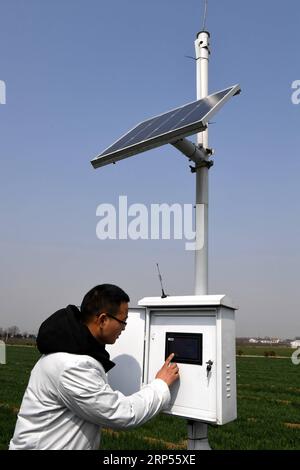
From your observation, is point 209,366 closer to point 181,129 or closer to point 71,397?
point 71,397

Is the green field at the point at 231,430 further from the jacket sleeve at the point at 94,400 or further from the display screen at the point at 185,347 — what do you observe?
the jacket sleeve at the point at 94,400

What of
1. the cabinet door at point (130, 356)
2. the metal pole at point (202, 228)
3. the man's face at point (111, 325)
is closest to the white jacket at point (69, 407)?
the man's face at point (111, 325)

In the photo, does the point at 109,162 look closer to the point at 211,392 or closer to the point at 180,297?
the point at 180,297

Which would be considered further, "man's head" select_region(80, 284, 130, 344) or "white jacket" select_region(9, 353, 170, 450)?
"man's head" select_region(80, 284, 130, 344)

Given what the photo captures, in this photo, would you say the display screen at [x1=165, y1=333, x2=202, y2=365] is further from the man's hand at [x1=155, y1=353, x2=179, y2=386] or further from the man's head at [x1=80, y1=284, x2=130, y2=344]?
the man's head at [x1=80, y1=284, x2=130, y2=344]

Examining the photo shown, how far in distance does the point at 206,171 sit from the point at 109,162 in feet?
2.94

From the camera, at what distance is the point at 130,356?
364 centimetres

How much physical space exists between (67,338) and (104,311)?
11.8 inches

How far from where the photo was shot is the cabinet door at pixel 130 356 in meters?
3.57

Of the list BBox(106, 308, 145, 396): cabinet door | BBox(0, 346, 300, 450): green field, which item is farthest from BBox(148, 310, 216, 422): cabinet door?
BBox(0, 346, 300, 450): green field

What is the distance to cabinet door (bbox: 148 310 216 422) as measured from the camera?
317cm
